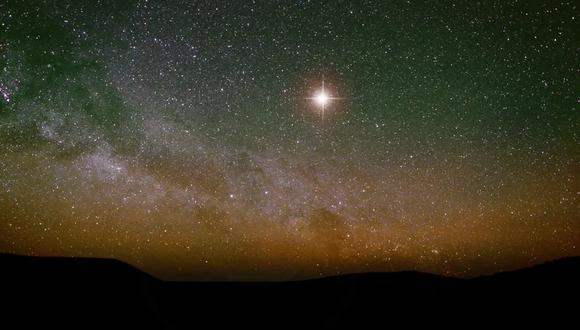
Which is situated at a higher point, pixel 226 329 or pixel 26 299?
pixel 26 299

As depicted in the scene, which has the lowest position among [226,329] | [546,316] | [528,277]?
[226,329]

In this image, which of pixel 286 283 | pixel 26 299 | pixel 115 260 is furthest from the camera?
pixel 286 283

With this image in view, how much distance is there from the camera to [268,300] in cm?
1415

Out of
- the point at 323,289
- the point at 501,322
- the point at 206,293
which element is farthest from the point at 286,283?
the point at 501,322

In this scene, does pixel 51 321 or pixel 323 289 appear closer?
pixel 51 321

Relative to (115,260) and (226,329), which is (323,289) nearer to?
(226,329)

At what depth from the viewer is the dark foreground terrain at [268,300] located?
10.3 metres

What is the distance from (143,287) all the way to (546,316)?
11.7 meters

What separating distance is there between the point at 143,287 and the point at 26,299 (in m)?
3.24

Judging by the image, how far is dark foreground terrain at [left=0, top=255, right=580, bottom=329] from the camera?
10.3 metres

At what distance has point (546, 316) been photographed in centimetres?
966

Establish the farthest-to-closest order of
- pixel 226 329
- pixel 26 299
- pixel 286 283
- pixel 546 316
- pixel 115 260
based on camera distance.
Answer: pixel 286 283, pixel 115 260, pixel 226 329, pixel 26 299, pixel 546 316

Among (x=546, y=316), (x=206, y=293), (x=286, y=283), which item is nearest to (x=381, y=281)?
(x=286, y=283)

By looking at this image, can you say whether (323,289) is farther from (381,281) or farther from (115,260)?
(115,260)
